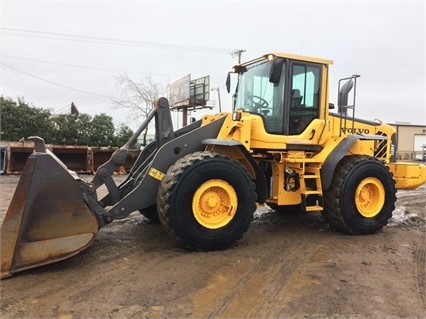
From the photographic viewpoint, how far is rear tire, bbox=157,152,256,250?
15.4ft

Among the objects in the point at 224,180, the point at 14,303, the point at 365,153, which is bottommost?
the point at 14,303

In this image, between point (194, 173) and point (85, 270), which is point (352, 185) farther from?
point (85, 270)

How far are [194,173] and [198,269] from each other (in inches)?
44.0

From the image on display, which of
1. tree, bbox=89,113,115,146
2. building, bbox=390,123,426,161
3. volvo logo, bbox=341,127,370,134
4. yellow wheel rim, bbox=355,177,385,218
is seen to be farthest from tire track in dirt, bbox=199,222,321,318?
building, bbox=390,123,426,161

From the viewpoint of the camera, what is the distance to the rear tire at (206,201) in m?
4.71

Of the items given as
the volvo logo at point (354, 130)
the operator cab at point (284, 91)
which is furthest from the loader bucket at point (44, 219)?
the volvo logo at point (354, 130)

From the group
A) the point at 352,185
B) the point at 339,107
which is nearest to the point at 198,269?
the point at 352,185

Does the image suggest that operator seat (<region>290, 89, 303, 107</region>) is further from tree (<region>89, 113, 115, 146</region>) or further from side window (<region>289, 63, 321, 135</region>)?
tree (<region>89, 113, 115, 146</region>)

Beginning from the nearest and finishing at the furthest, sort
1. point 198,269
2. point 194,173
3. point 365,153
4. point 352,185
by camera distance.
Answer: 1. point 198,269
2. point 194,173
3. point 352,185
4. point 365,153

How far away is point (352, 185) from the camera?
598 centimetres

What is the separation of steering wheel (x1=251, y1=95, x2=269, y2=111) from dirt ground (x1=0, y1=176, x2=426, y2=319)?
1.94 metres

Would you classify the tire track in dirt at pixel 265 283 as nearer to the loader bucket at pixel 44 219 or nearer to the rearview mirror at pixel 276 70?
the loader bucket at pixel 44 219

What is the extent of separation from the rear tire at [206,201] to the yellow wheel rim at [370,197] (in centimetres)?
201

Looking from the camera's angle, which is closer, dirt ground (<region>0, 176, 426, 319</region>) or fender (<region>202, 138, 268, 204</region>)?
dirt ground (<region>0, 176, 426, 319</region>)
